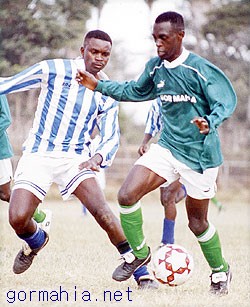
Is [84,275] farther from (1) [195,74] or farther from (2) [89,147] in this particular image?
(1) [195,74]

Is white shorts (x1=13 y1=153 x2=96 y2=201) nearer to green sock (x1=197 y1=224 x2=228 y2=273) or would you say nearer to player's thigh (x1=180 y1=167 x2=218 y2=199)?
player's thigh (x1=180 y1=167 x2=218 y2=199)

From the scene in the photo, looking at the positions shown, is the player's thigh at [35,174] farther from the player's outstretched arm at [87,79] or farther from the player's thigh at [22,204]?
the player's outstretched arm at [87,79]

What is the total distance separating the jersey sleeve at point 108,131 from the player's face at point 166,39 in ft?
2.98

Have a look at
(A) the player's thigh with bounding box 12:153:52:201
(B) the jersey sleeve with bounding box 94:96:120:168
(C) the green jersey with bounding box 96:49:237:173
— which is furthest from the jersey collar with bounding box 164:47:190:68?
(A) the player's thigh with bounding box 12:153:52:201

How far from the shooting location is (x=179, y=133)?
582cm

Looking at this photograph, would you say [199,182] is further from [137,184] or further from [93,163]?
[93,163]

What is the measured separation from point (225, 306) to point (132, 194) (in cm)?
108

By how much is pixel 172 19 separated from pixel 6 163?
262 centimetres

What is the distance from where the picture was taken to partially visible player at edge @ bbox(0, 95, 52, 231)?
23.6 feet

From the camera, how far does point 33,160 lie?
245 inches

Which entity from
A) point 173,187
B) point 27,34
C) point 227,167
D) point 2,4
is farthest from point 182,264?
point 227,167

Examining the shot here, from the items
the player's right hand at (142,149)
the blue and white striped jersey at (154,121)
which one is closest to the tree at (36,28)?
the blue and white striped jersey at (154,121)

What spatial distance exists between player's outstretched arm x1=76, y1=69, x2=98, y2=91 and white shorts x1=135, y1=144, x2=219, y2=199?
0.71m

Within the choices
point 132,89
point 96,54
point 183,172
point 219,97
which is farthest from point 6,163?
point 219,97
